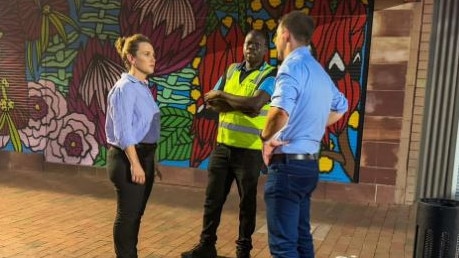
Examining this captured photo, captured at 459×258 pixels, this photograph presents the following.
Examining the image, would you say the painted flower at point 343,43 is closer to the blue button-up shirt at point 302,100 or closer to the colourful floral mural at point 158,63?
the colourful floral mural at point 158,63

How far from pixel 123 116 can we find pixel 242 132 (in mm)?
1058

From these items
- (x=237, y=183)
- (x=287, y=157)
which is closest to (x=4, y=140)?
(x=237, y=183)

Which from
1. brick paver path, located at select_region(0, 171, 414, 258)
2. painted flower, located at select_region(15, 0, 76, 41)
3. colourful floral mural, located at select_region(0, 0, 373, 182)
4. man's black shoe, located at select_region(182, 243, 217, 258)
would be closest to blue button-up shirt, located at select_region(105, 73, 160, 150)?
man's black shoe, located at select_region(182, 243, 217, 258)

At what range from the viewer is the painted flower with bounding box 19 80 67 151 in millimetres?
7750

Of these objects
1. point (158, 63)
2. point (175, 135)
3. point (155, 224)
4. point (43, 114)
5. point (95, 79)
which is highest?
point (158, 63)

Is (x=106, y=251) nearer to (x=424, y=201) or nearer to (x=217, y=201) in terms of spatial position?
(x=217, y=201)

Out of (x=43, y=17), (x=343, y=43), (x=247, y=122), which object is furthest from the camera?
(x=43, y=17)

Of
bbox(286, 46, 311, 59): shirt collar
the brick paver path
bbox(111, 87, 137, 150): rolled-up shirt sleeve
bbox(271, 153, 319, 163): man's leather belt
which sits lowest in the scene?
the brick paver path

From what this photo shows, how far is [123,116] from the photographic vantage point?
10.9 feet

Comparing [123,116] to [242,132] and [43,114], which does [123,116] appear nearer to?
[242,132]

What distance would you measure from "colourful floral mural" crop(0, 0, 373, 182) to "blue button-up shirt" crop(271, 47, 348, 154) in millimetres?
3477

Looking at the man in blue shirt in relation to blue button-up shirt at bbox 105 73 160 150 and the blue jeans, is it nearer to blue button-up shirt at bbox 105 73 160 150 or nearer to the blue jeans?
the blue jeans

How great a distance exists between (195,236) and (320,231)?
4.44 feet

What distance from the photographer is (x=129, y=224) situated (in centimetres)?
350
